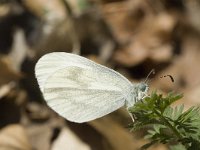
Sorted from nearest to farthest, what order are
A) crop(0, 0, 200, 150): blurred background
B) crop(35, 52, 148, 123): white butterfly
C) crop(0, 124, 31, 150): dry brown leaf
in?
1. crop(35, 52, 148, 123): white butterfly
2. crop(0, 124, 31, 150): dry brown leaf
3. crop(0, 0, 200, 150): blurred background

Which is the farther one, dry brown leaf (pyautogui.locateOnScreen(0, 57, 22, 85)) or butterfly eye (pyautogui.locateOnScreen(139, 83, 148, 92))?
dry brown leaf (pyautogui.locateOnScreen(0, 57, 22, 85))

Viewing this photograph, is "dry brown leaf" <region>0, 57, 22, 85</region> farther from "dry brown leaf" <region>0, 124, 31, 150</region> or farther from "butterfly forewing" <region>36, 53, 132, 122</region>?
"butterfly forewing" <region>36, 53, 132, 122</region>

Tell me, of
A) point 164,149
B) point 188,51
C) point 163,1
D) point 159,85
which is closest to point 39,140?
point 164,149

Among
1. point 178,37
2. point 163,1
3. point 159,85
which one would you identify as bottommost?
point 159,85

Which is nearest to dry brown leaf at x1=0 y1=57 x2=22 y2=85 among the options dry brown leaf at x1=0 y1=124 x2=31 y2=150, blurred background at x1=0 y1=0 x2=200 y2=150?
blurred background at x1=0 y1=0 x2=200 y2=150

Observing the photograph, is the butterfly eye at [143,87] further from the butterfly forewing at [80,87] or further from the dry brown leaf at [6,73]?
the dry brown leaf at [6,73]

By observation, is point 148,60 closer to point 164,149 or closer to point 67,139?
point 164,149

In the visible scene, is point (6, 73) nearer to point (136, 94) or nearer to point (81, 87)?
point (81, 87)
